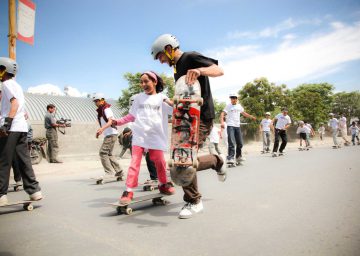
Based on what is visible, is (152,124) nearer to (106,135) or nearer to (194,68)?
(194,68)

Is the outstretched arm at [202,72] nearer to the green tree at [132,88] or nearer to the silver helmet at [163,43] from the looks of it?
the silver helmet at [163,43]

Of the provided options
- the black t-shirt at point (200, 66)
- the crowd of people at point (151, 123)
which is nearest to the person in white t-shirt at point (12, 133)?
the crowd of people at point (151, 123)

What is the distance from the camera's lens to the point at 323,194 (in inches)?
164

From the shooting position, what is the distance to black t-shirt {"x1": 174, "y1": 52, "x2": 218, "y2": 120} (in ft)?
11.3

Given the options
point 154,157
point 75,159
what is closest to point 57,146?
point 75,159

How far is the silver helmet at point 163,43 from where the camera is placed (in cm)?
358

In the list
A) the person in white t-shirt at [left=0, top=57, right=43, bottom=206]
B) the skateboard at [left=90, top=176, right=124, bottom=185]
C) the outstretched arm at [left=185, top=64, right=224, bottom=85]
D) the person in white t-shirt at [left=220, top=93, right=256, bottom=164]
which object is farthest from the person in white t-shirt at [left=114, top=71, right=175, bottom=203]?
the person in white t-shirt at [left=220, top=93, right=256, bottom=164]

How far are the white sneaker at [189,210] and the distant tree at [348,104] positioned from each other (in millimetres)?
107366

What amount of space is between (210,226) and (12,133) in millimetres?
3143

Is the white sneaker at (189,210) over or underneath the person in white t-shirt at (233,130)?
underneath

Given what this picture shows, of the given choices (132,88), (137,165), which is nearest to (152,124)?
(137,165)

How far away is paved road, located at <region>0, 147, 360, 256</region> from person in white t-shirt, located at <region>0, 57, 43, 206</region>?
42 centimetres

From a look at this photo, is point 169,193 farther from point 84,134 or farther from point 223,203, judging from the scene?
point 84,134

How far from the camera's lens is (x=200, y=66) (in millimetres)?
3438
